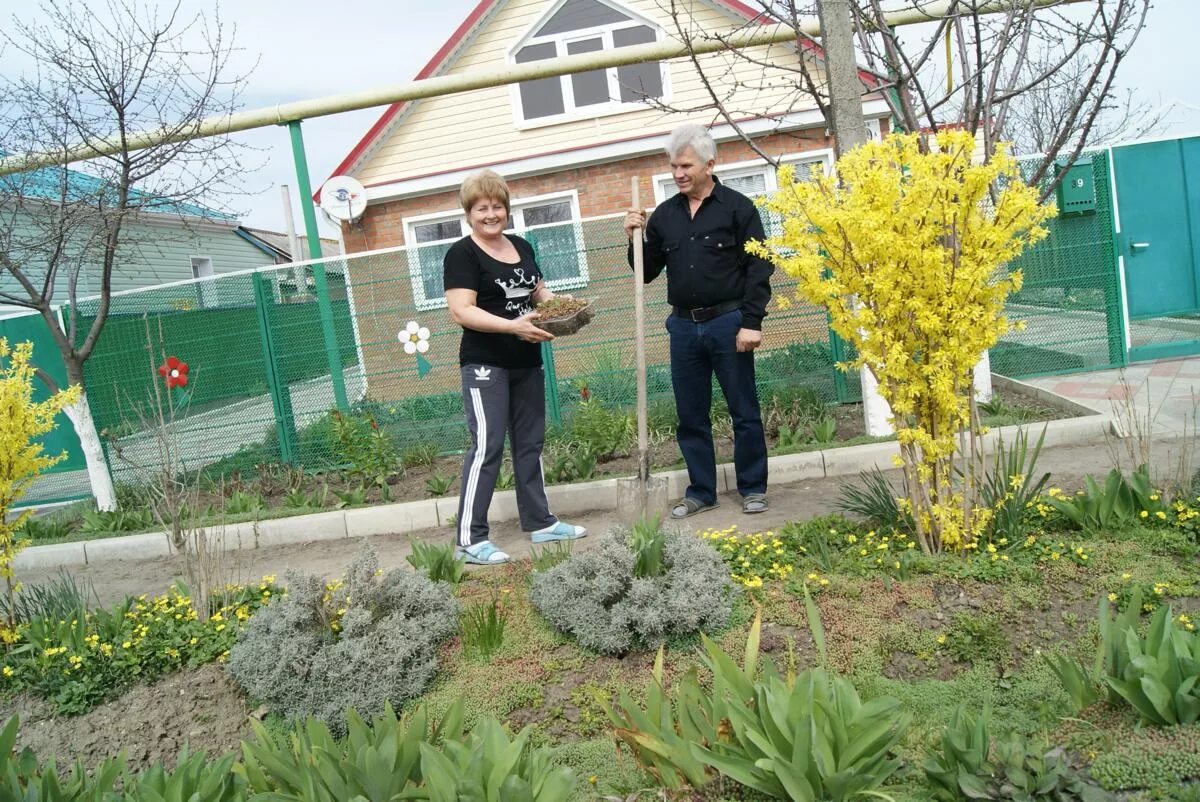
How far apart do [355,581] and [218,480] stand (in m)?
4.99

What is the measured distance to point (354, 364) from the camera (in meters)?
8.13

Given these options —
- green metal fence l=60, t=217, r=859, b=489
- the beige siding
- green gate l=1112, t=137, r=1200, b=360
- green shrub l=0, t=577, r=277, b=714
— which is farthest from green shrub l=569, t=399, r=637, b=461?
the beige siding

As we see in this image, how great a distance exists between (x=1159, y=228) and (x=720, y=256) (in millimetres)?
6321

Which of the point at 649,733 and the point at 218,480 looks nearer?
the point at 649,733

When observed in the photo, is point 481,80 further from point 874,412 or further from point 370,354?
point 874,412

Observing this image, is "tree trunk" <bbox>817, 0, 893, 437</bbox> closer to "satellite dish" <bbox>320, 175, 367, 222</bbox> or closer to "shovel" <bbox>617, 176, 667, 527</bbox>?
"shovel" <bbox>617, 176, 667, 527</bbox>

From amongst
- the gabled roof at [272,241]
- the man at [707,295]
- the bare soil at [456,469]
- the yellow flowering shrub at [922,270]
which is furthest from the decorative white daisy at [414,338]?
the gabled roof at [272,241]

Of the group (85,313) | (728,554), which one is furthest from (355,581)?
(85,313)

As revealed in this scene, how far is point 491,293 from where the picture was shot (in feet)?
15.9

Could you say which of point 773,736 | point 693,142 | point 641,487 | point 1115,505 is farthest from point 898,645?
point 693,142

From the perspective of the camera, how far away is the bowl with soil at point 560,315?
464cm

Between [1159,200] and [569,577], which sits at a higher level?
[1159,200]

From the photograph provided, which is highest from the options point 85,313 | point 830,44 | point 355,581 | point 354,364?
point 830,44

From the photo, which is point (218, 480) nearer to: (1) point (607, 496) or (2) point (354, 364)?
(2) point (354, 364)
